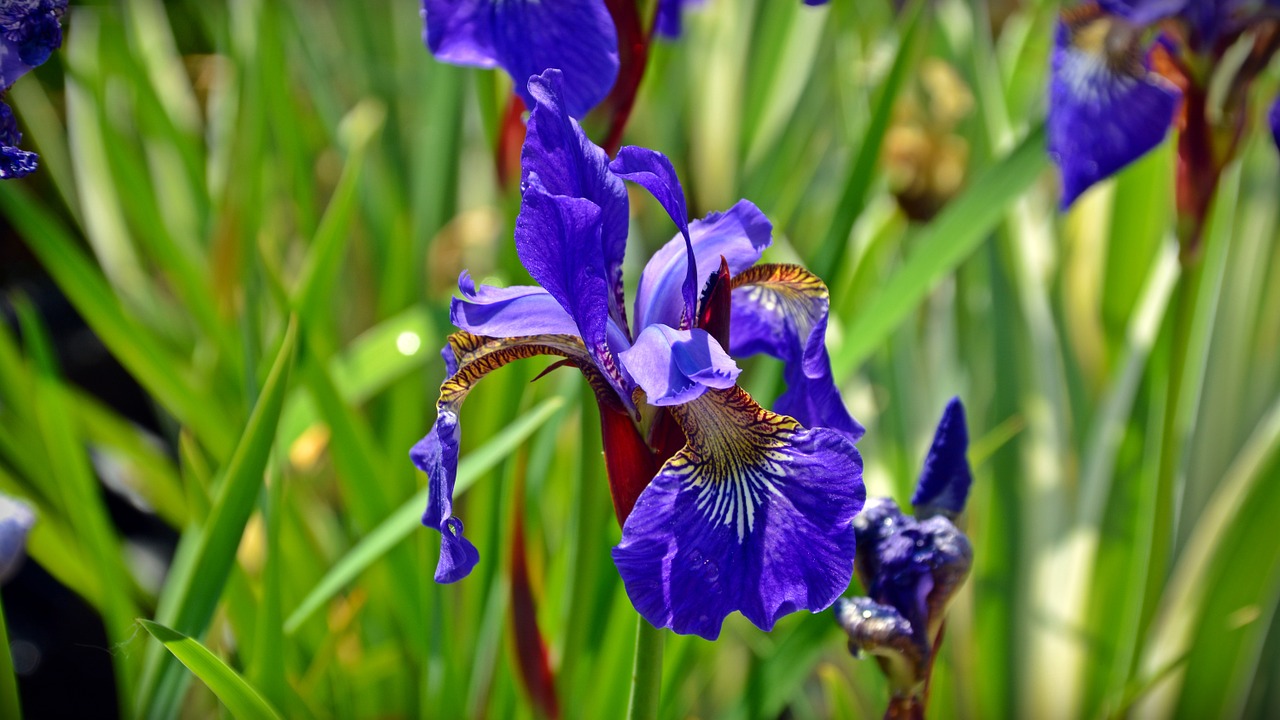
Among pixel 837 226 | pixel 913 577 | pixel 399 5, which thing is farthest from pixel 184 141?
pixel 913 577

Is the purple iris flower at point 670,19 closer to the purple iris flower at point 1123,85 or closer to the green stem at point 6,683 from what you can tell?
the purple iris flower at point 1123,85

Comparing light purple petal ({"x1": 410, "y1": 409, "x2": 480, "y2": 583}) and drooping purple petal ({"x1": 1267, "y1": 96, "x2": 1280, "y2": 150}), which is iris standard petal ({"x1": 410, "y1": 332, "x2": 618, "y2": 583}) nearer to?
light purple petal ({"x1": 410, "y1": 409, "x2": 480, "y2": 583})

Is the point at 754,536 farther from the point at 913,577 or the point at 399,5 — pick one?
the point at 399,5

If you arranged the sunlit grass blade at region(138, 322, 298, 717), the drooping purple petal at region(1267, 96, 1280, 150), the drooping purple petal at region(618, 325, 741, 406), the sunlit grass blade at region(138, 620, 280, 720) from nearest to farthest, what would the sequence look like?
the drooping purple petal at region(618, 325, 741, 406), the sunlit grass blade at region(138, 620, 280, 720), the sunlit grass blade at region(138, 322, 298, 717), the drooping purple petal at region(1267, 96, 1280, 150)

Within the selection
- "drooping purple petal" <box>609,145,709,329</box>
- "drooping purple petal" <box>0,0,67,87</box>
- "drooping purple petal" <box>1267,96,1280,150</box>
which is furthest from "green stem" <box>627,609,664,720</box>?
"drooping purple petal" <box>1267,96,1280,150</box>

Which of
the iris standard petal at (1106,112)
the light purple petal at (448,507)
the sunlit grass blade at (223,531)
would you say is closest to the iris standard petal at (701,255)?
the light purple petal at (448,507)
